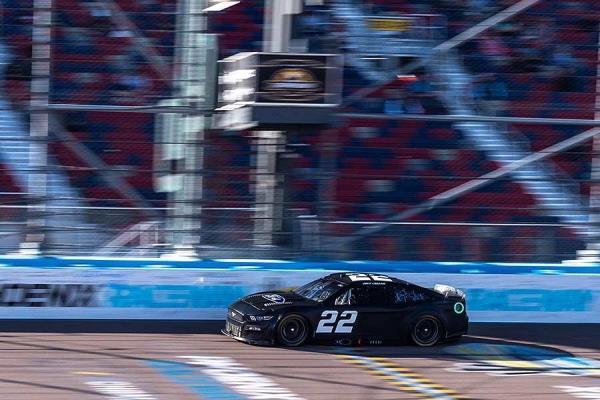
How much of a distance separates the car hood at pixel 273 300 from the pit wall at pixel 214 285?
3.68 feet

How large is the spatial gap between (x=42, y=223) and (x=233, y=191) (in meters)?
2.47

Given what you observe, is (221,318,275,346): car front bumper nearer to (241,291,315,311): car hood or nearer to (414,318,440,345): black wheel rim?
(241,291,315,311): car hood

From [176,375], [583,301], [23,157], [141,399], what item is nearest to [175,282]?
[23,157]

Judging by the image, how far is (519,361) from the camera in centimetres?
1173

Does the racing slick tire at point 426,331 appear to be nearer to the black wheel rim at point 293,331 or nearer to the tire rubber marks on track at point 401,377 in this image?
the tire rubber marks on track at point 401,377


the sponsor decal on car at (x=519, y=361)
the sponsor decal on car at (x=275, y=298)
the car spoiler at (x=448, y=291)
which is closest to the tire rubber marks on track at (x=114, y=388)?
the sponsor decal on car at (x=275, y=298)

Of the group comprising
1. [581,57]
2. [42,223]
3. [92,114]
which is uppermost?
[581,57]

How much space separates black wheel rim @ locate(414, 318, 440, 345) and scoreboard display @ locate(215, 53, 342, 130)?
2.90 m

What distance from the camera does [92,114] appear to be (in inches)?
565

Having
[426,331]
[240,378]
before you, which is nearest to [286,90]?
[426,331]

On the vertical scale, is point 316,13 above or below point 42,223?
above

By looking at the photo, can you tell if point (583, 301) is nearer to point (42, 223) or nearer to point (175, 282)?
point (175, 282)

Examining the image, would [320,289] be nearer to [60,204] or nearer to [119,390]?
[60,204]

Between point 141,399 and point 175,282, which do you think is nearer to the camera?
point 141,399
